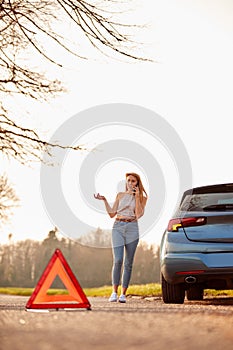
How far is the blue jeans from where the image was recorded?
36.8 feet

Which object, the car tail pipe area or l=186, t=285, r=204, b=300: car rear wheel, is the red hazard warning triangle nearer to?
the car tail pipe area

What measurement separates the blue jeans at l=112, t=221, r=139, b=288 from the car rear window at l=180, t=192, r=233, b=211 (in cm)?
149

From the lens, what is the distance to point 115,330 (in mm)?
5828

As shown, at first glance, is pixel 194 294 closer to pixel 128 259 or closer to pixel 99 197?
pixel 128 259

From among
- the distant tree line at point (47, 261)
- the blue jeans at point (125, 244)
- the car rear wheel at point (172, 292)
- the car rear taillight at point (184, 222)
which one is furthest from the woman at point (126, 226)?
the distant tree line at point (47, 261)

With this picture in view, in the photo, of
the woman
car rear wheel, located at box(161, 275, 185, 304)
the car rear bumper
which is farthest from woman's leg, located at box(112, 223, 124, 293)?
the car rear bumper

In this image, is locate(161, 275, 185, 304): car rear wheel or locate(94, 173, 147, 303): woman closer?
locate(161, 275, 185, 304): car rear wheel

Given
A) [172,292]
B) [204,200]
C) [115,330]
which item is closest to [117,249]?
[172,292]

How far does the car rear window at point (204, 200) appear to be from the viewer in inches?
382

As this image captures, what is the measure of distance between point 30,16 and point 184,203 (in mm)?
5128

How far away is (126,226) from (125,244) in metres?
0.28

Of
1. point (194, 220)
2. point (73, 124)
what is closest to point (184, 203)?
point (194, 220)

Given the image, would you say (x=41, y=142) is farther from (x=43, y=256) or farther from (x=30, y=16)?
(x=43, y=256)

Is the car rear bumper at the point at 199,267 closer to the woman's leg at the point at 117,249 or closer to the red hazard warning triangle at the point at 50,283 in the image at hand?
the red hazard warning triangle at the point at 50,283
